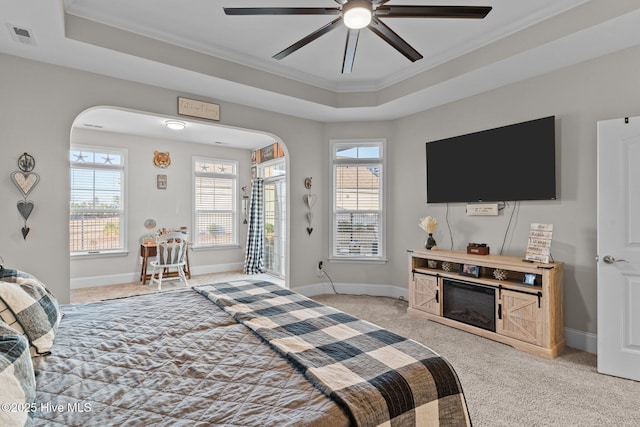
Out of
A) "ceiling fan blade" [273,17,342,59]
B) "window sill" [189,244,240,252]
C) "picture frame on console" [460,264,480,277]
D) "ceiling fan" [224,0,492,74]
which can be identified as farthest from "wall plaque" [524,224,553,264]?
"window sill" [189,244,240,252]

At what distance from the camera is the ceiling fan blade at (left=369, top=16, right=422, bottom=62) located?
215 centimetres

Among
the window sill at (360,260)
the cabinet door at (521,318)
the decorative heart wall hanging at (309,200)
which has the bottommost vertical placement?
the cabinet door at (521,318)

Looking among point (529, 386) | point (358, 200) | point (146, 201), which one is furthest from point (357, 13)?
point (146, 201)

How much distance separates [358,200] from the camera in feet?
15.9

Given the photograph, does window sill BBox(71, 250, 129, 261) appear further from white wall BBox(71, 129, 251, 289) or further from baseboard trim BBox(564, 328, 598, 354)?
baseboard trim BBox(564, 328, 598, 354)

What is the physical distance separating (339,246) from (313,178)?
1105 mm

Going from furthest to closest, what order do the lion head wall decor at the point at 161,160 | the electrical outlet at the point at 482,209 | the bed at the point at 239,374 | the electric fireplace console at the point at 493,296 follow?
the lion head wall decor at the point at 161,160 < the electrical outlet at the point at 482,209 < the electric fireplace console at the point at 493,296 < the bed at the point at 239,374

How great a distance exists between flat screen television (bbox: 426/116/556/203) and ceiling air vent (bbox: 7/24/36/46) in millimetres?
4083

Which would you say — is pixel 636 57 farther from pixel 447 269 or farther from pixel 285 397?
pixel 285 397

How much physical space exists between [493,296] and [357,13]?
2750 millimetres

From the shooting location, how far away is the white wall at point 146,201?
5.43 m

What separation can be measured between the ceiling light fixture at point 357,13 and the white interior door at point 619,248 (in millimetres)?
2052

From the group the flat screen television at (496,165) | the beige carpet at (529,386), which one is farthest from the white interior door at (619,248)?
the flat screen television at (496,165)

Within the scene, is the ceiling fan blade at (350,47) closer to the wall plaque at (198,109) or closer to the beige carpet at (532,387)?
the wall plaque at (198,109)
